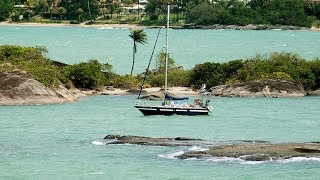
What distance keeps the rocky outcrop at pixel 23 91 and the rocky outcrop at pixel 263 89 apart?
631 inches

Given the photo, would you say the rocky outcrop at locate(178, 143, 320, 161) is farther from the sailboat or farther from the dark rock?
the sailboat

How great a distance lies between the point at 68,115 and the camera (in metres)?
74.9

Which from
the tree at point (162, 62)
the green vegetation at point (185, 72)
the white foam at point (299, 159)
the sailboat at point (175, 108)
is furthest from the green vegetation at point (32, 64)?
the white foam at point (299, 159)

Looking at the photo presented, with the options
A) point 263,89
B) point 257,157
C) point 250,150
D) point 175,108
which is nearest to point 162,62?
point 263,89

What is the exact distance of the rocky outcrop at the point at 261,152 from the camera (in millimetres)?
51344

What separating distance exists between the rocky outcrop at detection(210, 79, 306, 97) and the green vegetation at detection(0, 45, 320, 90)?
0.98 metres

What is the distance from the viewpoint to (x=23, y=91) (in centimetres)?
7988

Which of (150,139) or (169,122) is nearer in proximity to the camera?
(150,139)

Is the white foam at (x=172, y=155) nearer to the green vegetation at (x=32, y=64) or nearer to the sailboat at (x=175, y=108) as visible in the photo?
the sailboat at (x=175, y=108)

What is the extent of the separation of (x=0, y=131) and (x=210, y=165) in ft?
66.7

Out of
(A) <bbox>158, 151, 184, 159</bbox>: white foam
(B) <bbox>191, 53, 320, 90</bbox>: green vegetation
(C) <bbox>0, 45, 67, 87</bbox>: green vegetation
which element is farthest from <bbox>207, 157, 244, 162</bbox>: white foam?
(B) <bbox>191, 53, 320, 90</bbox>: green vegetation

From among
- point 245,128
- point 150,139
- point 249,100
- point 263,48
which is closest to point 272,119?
point 245,128

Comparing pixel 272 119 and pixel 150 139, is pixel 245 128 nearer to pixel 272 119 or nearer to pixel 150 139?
pixel 272 119

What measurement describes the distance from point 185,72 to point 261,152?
47.8 meters
